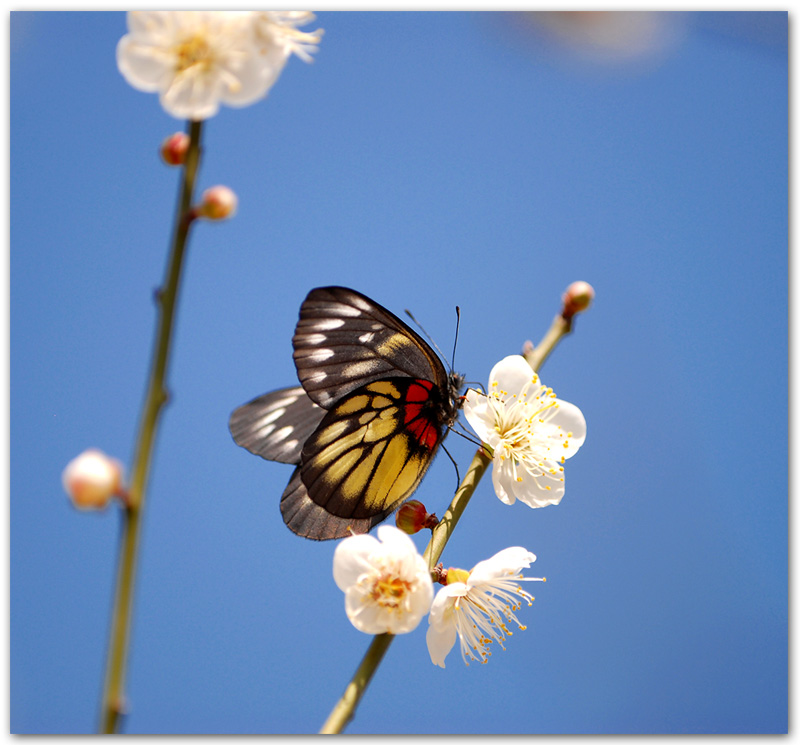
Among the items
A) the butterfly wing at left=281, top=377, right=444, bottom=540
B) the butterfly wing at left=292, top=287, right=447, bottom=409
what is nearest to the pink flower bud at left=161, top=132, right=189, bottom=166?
the butterfly wing at left=292, top=287, right=447, bottom=409

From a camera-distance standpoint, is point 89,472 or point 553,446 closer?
point 89,472

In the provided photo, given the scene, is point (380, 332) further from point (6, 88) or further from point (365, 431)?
point (6, 88)

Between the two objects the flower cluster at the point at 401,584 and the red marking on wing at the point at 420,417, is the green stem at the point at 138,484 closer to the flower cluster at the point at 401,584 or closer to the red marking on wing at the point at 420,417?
the flower cluster at the point at 401,584

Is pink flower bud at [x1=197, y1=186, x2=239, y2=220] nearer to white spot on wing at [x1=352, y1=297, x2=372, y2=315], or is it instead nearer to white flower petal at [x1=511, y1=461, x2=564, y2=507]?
white spot on wing at [x1=352, y1=297, x2=372, y2=315]

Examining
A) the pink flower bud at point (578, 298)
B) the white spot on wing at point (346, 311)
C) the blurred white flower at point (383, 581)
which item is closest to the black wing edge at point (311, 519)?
the blurred white flower at point (383, 581)

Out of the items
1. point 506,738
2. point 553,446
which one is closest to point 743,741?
point 506,738

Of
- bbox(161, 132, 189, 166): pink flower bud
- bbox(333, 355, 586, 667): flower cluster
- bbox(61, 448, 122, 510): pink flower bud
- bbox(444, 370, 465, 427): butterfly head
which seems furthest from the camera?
bbox(444, 370, 465, 427): butterfly head
